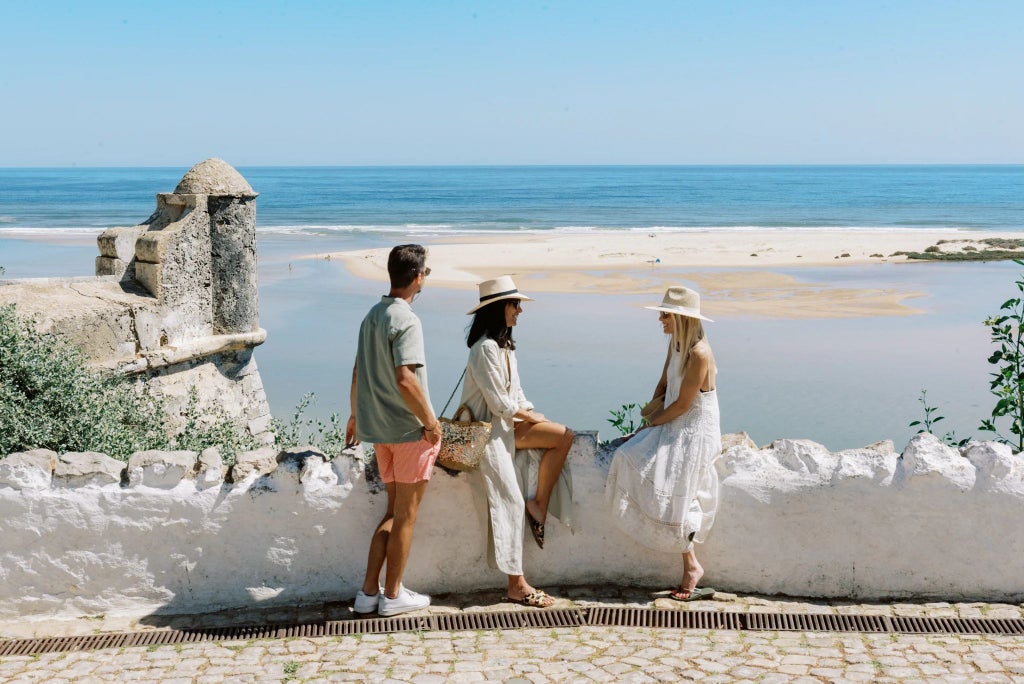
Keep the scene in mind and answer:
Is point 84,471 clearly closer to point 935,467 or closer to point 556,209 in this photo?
point 935,467

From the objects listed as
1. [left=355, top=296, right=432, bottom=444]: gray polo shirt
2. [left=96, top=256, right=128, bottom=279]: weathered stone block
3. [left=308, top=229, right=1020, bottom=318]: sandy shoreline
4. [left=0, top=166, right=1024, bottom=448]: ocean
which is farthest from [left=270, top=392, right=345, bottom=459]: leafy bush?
[left=308, top=229, right=1020, bottom=318]: sandy shoreline

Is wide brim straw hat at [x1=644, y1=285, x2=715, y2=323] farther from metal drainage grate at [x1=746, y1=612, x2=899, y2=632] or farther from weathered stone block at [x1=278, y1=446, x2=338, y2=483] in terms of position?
weathered stone block at [x1=278, y1=446, x2=338, y2=483]

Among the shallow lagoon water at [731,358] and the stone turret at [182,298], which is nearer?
the stone turret at [182,298]

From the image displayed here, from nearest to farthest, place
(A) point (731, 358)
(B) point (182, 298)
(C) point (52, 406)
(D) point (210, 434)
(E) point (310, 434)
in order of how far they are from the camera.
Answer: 1. (C) point (52, 406)
2. (D) point (210, 434)
3. (B) point (182, 298)
4. (E) point (310, 434)
5. (A) point (731, 358)

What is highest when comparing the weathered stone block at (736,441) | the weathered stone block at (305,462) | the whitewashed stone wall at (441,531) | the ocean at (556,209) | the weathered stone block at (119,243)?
the weathered stone block at (119,243)

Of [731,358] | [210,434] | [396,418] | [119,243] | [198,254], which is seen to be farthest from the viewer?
[731,358]

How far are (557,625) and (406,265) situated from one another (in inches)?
68.9

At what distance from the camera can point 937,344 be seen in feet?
54.0

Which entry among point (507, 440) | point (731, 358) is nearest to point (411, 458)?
point (507, 440)

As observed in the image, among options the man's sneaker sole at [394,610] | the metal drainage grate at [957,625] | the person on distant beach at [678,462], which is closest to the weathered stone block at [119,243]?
the man's sneaker sole at [394,610]

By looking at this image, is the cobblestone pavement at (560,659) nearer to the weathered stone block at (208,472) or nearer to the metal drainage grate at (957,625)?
the metal drainage grate at (957,625)

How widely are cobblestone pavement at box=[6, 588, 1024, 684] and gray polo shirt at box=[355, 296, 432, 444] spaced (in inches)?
35.8

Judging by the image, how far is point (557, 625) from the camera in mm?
4535

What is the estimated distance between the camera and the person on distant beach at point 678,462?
4.66 metres
